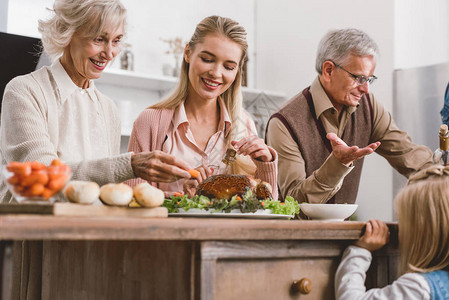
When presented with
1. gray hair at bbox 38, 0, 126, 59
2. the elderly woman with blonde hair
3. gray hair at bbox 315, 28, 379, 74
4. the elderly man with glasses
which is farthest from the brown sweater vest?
gray hair at bbox 38, 0, 126, 59

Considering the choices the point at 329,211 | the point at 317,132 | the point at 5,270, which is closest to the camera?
the point at 5,270

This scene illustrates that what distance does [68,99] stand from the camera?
1994mm

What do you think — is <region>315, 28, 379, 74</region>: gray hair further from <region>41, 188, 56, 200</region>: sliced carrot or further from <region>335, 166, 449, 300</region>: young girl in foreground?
<region>41, 188, 56, 200</region>: sliced carrot

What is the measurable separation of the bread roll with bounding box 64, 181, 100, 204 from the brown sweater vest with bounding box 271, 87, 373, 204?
150cm

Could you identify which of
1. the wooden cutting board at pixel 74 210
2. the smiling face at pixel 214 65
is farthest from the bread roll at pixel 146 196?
the smiling face at pixel 214 65

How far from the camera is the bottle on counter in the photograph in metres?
1.81

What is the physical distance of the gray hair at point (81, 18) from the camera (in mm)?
1887

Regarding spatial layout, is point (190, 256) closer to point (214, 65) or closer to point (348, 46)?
point (214, 65)

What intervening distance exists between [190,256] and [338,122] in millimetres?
1619

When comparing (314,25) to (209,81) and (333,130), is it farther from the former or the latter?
(209,81)

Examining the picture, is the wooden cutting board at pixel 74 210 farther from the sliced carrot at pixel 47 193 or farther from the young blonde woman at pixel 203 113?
the young blonde woman at pixel 203 113

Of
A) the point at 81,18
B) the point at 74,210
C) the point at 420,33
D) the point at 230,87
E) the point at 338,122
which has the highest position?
the point at 420,33

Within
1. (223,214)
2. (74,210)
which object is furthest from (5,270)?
(223,214)

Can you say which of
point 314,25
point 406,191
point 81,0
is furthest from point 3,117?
point 314,25
